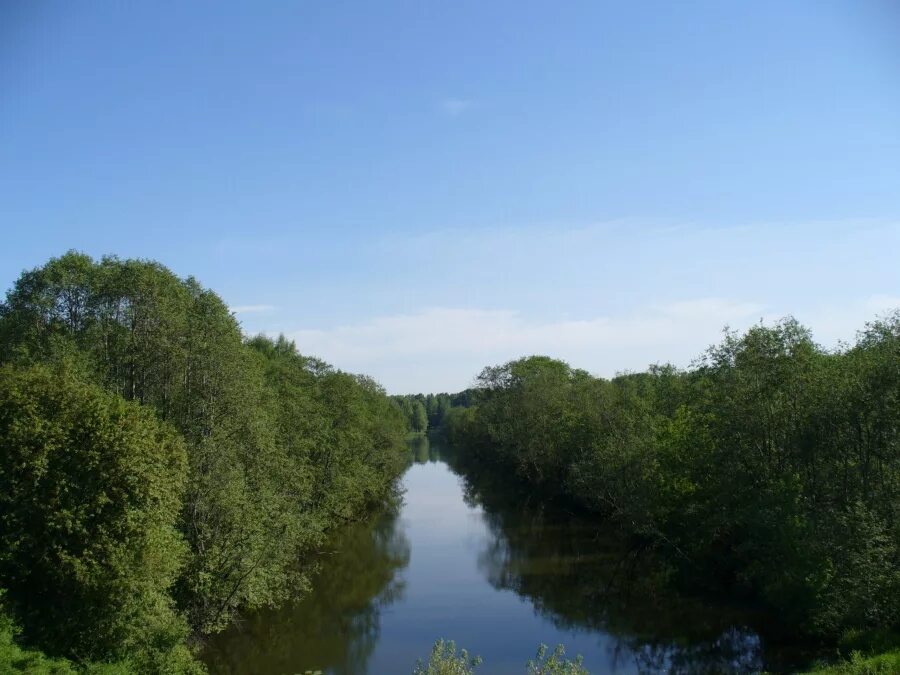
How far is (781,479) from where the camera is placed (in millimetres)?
29062

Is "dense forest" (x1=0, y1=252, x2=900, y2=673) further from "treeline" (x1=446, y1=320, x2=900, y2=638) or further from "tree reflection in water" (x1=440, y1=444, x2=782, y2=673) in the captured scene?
"tree reflection in water" (x1=440, y1=444, x2=782, y2=673)

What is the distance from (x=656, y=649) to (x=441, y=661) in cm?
1865

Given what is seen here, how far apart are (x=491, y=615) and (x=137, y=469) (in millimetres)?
18615

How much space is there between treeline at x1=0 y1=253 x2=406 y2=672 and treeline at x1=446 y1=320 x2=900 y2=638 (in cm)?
2027

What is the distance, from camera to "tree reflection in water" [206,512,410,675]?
2694cm

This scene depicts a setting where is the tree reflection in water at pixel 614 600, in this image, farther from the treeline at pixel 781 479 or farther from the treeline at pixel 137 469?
the treeline at pixel 137 469

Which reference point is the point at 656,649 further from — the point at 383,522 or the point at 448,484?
the point at 448,484

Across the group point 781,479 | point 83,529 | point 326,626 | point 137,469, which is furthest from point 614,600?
point 83,529

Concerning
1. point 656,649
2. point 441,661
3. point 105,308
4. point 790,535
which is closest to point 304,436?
point 105,308

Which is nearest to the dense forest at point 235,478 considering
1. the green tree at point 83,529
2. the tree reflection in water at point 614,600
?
the green tree at point 83,529

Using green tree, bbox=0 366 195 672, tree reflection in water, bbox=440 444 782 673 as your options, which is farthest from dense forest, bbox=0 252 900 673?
tree reflection in water, bbox=440 444 782 673

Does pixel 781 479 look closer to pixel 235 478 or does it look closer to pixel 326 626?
pixel 326 626

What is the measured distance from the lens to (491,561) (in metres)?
42.8

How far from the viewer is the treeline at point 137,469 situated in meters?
20.3
